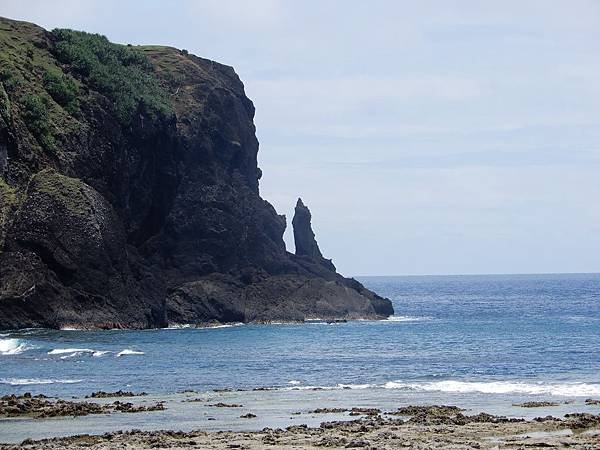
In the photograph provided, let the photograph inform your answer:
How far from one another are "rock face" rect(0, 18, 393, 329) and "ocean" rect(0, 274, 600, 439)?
23.6 ft

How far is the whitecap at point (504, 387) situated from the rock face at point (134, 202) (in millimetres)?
55831

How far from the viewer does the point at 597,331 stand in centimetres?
10669

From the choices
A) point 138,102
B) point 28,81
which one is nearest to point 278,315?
point 138,102

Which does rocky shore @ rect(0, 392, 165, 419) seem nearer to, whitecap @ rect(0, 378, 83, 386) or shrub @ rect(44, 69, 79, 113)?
whitecap @ rect(0, 378, 83, 386)

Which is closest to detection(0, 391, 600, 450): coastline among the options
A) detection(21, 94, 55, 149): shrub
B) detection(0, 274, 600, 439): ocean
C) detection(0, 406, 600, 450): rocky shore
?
detection(0, 406, 600, 450): rocky shore

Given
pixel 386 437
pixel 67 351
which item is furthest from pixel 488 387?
pixel 67 351

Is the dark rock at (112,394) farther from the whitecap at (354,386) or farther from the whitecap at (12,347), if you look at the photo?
the whitecap at (12,347)

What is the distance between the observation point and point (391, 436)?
117 feet

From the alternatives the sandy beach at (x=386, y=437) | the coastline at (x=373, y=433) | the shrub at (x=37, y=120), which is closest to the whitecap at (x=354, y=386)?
the coastline at (x=373, y=433)

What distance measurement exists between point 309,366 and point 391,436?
36746mm

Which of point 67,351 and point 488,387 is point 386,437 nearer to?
point 488,387

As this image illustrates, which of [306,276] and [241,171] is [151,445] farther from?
[241,171]

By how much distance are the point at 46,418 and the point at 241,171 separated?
116 m

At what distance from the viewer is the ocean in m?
51.7
